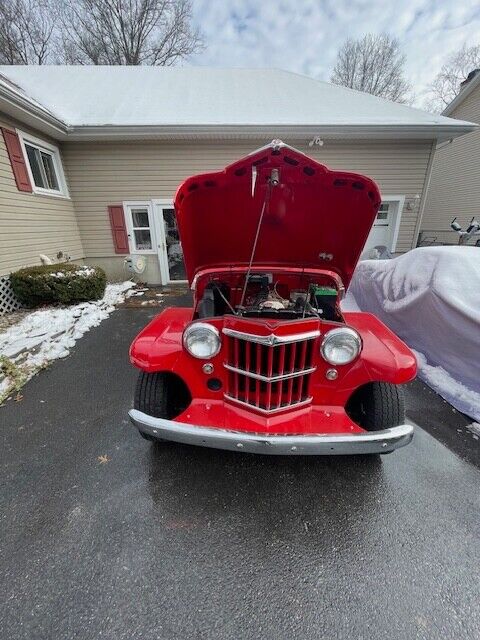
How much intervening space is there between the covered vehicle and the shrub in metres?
3.92

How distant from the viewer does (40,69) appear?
29.5 ft

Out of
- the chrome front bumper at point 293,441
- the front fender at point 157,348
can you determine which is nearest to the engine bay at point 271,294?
the front fender at point 157,348

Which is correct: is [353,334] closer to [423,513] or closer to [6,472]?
[423,513]

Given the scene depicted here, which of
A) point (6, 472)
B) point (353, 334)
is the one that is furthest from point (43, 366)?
point (353, 334)

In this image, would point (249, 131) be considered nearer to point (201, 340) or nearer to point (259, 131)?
point (259, 131)

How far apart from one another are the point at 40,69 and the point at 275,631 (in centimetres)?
1350

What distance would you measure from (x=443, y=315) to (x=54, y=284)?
6093 mm

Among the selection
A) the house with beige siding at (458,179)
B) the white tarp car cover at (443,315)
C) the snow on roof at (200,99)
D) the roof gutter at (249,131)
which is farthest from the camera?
the house with beige siding at (458,179)

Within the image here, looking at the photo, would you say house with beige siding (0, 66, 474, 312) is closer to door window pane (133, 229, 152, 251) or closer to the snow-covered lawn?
door window pane (133, 229, 152, 251)

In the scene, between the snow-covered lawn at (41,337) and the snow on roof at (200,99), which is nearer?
the snow-covered lawn at (41,337)

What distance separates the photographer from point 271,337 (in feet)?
5.41

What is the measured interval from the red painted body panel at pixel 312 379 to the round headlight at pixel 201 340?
0.06 meters

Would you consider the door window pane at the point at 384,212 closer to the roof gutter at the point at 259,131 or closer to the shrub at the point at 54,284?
the roof gutter at the point at 259,131

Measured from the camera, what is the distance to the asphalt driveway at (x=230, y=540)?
51.8 inches
